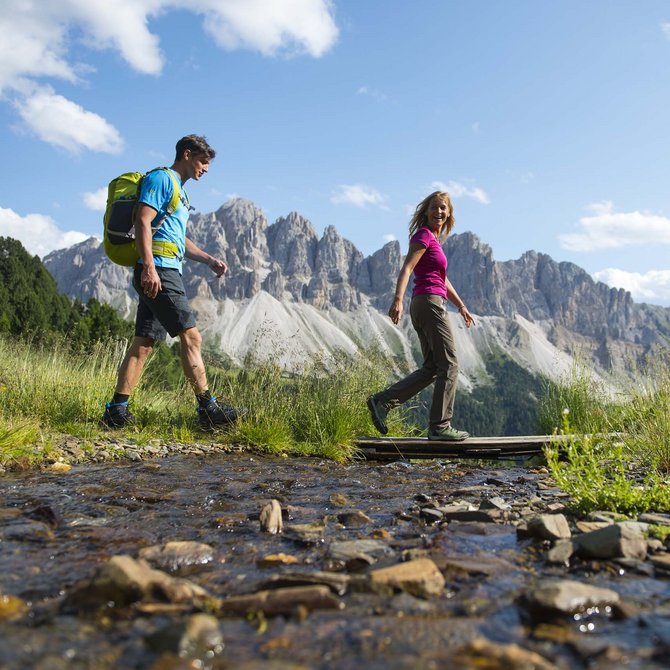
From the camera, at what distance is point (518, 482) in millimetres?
5758

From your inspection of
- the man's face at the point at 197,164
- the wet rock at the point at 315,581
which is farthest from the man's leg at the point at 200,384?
the wet rock at the point at 315,581

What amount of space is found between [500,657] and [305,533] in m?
1.72

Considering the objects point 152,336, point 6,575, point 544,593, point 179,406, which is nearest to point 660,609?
point 544,593

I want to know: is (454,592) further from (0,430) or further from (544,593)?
(0,430)

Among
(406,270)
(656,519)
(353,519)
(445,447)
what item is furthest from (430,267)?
(656,519)

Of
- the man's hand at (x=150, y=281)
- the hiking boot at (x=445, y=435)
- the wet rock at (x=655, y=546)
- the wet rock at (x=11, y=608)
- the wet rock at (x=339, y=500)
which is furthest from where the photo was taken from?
the hiking boot at (x=445, y=435)

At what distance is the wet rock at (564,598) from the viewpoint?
197 centimetres

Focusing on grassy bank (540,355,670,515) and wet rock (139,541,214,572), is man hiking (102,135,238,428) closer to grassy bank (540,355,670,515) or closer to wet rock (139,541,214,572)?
wet rock (139,541,214,572)

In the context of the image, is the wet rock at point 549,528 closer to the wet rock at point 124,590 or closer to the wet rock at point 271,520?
the wet rock at point 271,520

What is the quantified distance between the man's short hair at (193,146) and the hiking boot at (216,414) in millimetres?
3231

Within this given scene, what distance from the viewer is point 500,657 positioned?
161 centimetres

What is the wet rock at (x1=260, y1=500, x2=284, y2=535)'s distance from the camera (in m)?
3.24

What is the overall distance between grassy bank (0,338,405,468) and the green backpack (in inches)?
83.8

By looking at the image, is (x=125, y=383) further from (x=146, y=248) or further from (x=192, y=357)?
(x=146, y=248)
